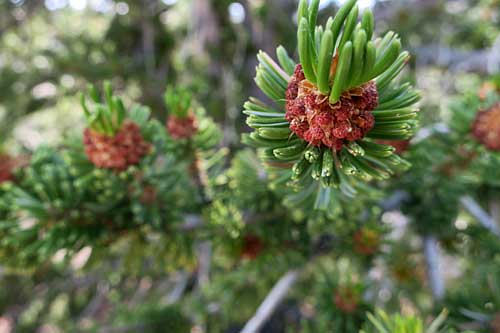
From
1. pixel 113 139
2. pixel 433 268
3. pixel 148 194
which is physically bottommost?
pixel 433 268

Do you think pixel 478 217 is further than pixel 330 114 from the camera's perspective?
Yes

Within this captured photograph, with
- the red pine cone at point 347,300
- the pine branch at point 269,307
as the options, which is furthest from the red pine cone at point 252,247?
the red pine cone at point 347,300

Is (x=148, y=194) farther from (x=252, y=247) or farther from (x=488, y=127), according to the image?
(x=488, y=127)

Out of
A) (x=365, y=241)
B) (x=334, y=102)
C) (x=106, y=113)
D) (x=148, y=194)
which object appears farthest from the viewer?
(x=365, y=241)

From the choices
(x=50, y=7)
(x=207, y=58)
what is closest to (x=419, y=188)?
(x=207, y=58)

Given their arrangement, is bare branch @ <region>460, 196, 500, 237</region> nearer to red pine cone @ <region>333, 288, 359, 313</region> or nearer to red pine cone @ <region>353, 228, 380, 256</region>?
red pine cone @ <region>353, 228, 380, 256</region>

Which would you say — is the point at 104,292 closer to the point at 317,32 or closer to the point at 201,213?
the point at 201,213

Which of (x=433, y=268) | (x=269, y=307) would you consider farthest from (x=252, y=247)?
(x=433, y=268)
